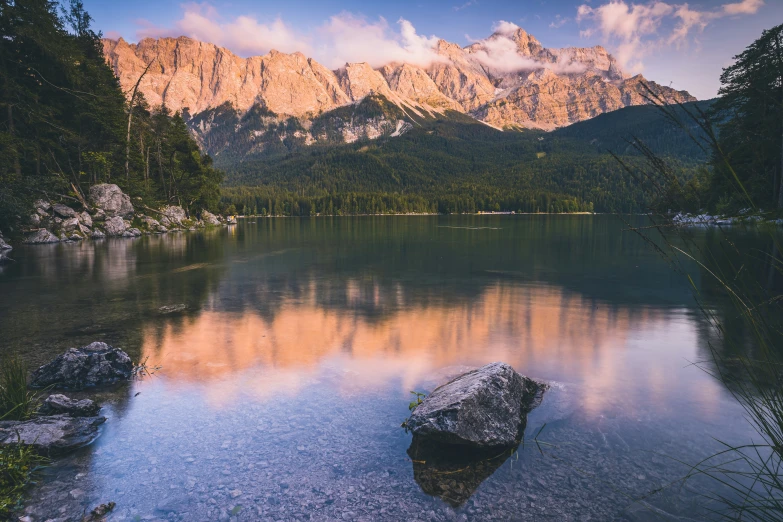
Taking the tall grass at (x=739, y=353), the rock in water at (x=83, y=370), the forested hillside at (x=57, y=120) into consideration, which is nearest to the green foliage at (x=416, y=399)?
the tall grass at (x=739, y=353)

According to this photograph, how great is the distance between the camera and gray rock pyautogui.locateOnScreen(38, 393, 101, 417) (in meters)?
8.72

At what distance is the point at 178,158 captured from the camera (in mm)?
79562

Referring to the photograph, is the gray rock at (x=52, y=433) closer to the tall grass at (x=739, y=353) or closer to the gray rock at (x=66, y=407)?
the gray rock at (x=66, y=407)

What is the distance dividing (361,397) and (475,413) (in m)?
2.99

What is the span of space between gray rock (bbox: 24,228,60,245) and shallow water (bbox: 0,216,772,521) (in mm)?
25736

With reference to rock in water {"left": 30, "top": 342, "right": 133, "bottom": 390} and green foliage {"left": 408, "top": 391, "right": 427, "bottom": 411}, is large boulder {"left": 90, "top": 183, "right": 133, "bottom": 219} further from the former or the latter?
green foliage {"left": 408, "top": 391, "right": 427, "bottom": 411}

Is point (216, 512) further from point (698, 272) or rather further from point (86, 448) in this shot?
point (698, 272)

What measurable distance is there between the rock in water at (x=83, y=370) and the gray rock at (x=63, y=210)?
49314 millimetres

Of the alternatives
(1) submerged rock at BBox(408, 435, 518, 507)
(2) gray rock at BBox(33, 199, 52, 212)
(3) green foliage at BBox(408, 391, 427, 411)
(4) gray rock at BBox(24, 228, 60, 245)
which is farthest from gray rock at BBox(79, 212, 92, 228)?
(1) submerged rock at BBox(408, 435, 518, 507)

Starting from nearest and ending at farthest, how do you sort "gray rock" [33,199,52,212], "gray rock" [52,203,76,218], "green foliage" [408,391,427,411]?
"green foliage" [408,391,427,411] < "gray rock" [33,199,52,212] < "gray rock" [52,203,76,218]

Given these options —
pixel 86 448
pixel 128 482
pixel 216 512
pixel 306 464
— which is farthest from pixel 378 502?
pixel 86 448

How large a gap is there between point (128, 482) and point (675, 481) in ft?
29.0

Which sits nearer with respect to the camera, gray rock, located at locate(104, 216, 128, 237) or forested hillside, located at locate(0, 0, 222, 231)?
forested hillside, located at locate(0, 0, 222, 231)

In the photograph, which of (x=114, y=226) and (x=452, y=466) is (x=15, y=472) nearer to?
(x=452, y=466)
